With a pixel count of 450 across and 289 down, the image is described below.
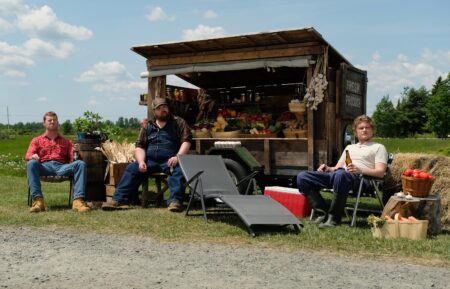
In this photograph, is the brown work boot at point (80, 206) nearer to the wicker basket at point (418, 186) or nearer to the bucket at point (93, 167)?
the bucket at point (93, 167)

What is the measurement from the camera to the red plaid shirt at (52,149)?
816 cm

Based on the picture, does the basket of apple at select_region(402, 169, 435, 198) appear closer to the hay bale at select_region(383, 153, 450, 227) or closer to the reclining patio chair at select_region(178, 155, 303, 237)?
the hay bale at select_region(383, 153, 450, 227)

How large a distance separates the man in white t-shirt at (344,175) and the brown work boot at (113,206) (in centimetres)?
265

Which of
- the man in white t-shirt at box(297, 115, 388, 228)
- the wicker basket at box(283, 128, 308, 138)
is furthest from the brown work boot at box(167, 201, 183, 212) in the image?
the wicker basket at box(283, 128, 308, 138)

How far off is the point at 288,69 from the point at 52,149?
4.62m

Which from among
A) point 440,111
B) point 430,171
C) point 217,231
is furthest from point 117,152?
point 440,111

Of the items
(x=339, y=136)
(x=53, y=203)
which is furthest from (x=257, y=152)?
(x=53, y=203)

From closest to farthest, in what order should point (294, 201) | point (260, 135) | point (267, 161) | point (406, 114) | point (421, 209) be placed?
point (421, 209)
point (294, 201)
point (267, 161)
point (260, 135)
point (406, 114)

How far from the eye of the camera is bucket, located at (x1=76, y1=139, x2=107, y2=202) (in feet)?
28.1

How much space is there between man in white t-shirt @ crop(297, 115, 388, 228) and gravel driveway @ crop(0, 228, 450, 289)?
167cm

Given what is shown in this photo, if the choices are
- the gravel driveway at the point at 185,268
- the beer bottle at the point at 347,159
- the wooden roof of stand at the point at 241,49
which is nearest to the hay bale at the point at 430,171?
the beer bottle at the point at 347,159

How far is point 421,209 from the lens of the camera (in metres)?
6.26

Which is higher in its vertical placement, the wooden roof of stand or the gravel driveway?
the wooden roof of stand

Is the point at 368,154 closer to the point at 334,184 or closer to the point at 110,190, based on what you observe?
the point at 334,184
